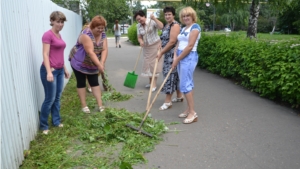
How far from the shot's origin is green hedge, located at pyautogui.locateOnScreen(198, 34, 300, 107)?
513 cm

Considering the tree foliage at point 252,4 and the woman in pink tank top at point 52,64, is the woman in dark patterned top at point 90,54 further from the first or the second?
the tree foliage at point 252,4

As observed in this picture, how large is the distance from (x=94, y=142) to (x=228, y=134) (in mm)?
1988

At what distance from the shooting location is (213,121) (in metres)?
4.78

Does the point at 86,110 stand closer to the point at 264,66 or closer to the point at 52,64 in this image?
the point at 52,64

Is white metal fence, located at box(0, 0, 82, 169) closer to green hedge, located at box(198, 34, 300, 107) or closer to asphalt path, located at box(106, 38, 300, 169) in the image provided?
asphalt path, located at box(106, 38, 300, 169)

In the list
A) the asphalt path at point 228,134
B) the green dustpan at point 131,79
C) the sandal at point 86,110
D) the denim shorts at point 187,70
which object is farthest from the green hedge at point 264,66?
the sandal at point 86,110

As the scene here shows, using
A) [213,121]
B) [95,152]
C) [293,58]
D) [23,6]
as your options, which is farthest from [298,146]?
[23,6]

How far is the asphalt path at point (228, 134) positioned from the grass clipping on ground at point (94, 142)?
230mm

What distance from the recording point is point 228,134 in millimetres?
4227

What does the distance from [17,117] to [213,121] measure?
3044 millimetres

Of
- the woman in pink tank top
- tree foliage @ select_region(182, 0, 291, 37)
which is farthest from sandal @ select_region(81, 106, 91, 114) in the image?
tree foliage @ select_region(182, 0, 291, 37)

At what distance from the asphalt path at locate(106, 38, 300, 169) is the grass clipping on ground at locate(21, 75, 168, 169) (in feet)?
0.76

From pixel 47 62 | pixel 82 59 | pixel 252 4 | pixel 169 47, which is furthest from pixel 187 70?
pixel 252 4

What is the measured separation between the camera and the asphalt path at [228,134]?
341 centimetres
